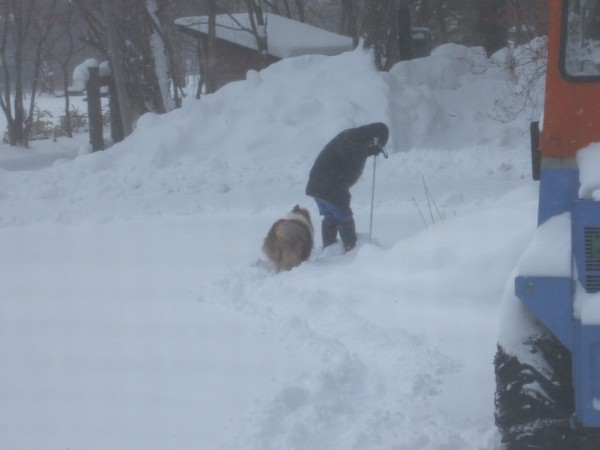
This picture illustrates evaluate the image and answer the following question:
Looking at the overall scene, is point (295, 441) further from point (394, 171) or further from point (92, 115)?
point (92, 115)

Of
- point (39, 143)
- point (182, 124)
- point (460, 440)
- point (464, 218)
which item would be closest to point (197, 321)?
point (464, 218)

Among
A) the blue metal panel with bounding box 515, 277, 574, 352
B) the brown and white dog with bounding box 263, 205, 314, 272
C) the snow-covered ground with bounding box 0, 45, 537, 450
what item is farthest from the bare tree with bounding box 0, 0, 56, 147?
the blue metal panel with bounding box 515, 277, 574, 352

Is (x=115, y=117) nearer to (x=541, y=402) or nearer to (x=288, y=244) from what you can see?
(x=288, y=244)

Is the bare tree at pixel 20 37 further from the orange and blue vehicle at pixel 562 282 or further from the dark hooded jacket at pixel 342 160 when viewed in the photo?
the orange and blue vehicle at pixel 562 282

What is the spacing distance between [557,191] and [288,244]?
4.59 metres

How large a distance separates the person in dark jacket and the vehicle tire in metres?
5.00

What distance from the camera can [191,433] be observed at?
14.6 feet

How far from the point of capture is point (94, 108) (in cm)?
1981

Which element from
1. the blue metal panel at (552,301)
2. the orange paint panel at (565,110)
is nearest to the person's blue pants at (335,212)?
the orange paint panel at (565,110)

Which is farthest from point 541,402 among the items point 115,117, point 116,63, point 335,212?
point 115,117

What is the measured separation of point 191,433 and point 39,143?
2397 cm

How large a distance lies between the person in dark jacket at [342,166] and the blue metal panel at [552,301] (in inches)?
204

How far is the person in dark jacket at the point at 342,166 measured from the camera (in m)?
8.41

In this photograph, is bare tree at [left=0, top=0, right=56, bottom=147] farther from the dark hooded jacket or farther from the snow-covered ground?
the dark hooded jacket
